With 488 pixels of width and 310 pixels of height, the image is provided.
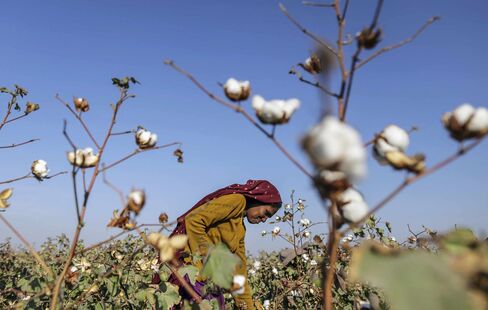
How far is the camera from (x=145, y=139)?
1.34 metres

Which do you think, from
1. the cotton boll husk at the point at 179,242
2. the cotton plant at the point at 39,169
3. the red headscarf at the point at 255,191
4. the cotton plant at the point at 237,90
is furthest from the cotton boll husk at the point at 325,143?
the red headscarf at the point at 255,191

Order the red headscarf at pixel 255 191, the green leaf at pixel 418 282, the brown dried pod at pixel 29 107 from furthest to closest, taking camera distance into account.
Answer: the red headscarf at pixel 255 191, the brown dried pod at pixel 29 107, the green leaf at pixel 418 282

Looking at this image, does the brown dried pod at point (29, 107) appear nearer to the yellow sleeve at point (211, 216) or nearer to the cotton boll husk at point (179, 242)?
the yellow sleeve at point (211, 216)

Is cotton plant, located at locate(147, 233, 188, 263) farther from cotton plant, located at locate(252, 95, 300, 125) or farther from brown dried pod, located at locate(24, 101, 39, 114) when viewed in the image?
brown dried pod, located at locate(24, 101, 39, 114)

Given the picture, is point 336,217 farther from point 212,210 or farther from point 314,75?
point 212,210

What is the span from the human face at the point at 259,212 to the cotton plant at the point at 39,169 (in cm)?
237

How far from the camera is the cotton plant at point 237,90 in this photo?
0.88 m

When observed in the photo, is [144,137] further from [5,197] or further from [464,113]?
[464,113]

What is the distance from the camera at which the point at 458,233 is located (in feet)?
1.88

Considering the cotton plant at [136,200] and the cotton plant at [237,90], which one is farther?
the cotton plant at [136,200]

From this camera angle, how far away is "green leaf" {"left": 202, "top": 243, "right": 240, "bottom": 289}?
1.20m

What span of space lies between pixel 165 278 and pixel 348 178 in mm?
1355

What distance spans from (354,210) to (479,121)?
10.6 inches

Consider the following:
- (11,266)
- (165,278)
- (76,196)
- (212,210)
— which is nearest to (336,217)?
(76,196)
